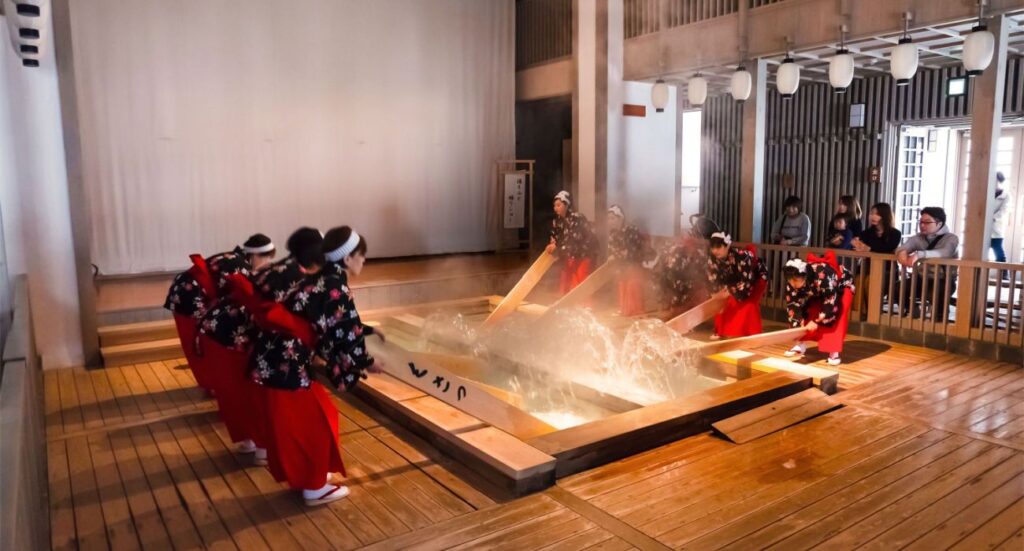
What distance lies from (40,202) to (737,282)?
6542 millimetres

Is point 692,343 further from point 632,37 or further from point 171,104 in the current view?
point 171,104

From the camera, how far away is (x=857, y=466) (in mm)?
3957

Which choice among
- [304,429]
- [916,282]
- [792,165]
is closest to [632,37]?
Result: [792,165]

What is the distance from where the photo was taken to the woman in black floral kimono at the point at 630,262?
26.5ft

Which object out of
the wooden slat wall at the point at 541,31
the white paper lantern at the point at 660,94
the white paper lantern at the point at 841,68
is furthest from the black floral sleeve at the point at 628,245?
the wooden slat wall at the point at 541,31

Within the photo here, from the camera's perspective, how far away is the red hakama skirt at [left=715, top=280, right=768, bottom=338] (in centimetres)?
691

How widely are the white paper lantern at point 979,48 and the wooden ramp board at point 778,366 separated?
2842 millimetres

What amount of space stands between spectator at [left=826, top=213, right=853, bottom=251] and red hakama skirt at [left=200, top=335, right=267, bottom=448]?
255 inches

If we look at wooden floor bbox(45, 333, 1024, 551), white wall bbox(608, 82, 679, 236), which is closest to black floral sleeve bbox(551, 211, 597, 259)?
white wall bbox(608, 82, 679, 236)

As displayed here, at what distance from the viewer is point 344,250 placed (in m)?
Answer: 3.47

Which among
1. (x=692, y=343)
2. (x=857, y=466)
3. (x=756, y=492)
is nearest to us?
(x=756, y=492)

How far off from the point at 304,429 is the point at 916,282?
19.9 feet

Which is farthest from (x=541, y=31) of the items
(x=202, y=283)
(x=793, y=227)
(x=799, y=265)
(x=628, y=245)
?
(x=202, y=283)

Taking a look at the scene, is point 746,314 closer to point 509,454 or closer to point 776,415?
point 776,415
